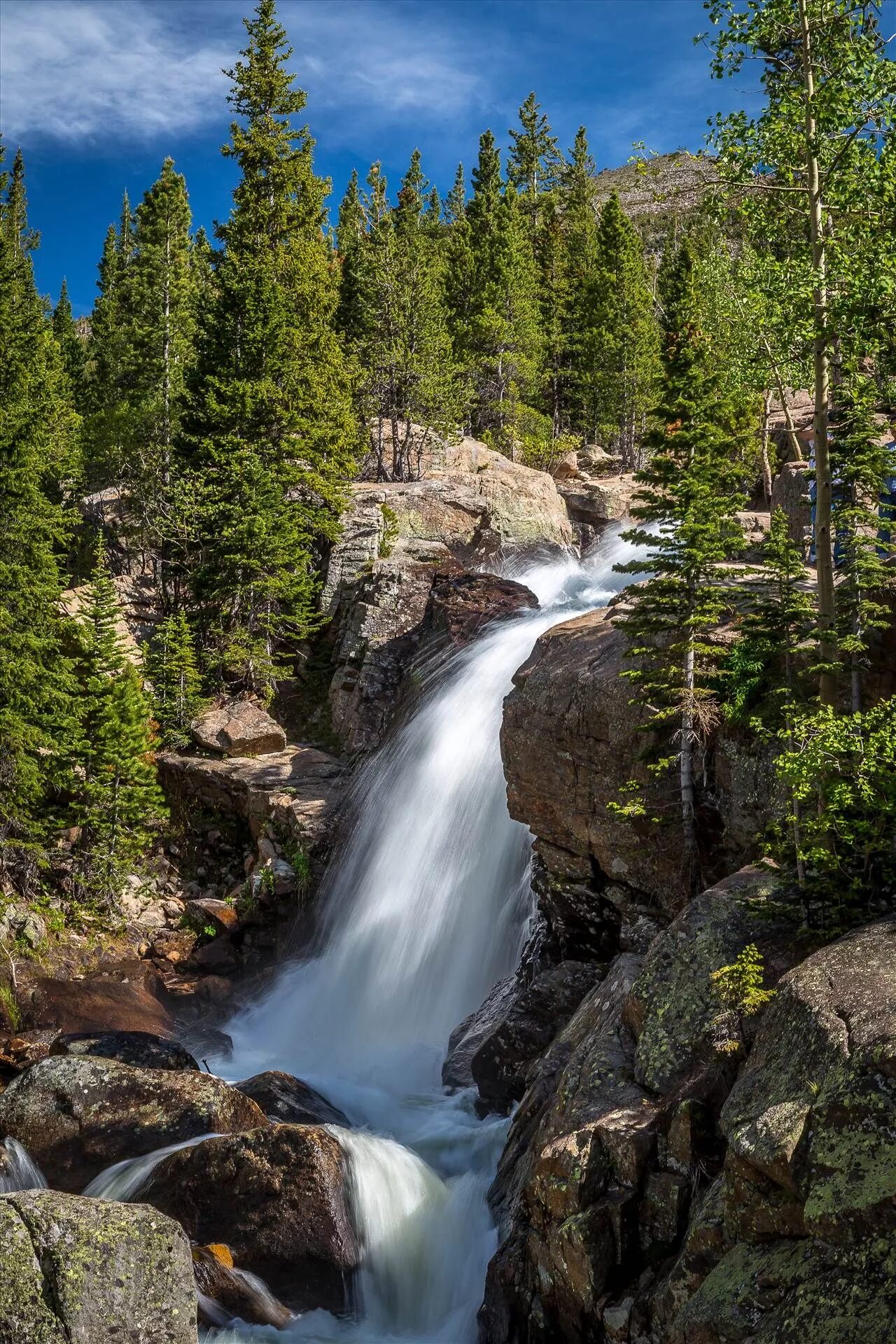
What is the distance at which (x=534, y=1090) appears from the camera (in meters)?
12.4

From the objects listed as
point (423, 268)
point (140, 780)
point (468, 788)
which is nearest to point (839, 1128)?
point (468, 788)

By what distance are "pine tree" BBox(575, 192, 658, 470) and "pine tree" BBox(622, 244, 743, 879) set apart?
120 feet

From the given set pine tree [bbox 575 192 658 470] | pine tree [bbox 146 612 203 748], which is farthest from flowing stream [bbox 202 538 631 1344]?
pine tree [bbox 575 192 658 470]

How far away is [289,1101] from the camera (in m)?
14.8

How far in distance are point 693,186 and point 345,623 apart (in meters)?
19.8

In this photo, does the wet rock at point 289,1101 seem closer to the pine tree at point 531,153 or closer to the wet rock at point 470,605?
the wet rock at point 470,605

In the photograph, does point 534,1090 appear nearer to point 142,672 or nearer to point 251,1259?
point 251,1259

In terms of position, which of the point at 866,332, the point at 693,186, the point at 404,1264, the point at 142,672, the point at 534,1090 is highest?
the point at 693,186

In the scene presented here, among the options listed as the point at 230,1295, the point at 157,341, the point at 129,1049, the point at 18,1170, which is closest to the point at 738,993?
the point at 230,1295

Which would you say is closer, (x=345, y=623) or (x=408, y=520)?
(x=345, y=623)

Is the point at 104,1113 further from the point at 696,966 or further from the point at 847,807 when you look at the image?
the point at 847,807

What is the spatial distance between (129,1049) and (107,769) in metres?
9.45

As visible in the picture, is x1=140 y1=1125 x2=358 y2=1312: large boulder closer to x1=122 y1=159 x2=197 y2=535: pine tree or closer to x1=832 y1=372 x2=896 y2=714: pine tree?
x1=832 y1=372 x2=896 y2=714: pine tree

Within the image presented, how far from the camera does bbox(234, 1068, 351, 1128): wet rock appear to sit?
14508 mm
